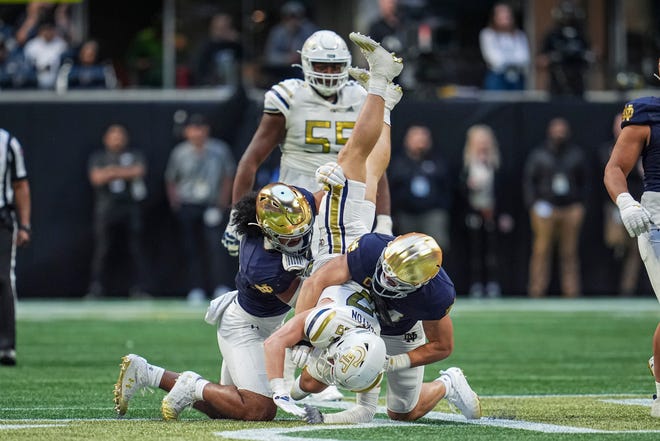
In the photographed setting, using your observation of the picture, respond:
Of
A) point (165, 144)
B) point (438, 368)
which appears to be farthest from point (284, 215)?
point (165, 144)

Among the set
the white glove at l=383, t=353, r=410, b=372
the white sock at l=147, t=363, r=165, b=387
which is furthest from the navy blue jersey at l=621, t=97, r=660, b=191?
the white sock at l=147, t=363, r=165, b=387

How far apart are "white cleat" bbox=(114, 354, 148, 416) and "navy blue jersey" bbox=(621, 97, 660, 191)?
8.58 feet

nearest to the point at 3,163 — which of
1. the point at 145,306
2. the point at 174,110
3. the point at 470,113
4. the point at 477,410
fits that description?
the point at 477,410

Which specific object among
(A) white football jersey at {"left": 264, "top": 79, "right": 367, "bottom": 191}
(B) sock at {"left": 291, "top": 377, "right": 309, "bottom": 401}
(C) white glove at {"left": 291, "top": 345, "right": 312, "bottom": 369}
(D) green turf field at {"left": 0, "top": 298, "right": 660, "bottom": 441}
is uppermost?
(A) white football jersey at {"left": 264, "top": 79, "right": 367, "bottom": 191}

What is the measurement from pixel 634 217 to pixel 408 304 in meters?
1.18

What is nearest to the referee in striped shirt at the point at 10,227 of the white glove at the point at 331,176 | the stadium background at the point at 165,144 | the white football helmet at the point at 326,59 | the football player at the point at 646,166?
the white football helmet at the point at 326,59

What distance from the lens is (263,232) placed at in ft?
21.1

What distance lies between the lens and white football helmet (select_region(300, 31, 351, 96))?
7789mm

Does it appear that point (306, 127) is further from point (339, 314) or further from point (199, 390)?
point (339, 314)

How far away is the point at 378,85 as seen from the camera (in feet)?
23.0

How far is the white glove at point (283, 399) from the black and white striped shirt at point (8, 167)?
161 inches

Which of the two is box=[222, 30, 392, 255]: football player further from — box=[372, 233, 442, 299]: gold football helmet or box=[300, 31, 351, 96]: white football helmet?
box=[372, 233, 442, 299]: gold football helmet

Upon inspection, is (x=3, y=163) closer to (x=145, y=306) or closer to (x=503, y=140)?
(x=145, y=306)

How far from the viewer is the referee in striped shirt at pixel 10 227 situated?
29.9 feet
